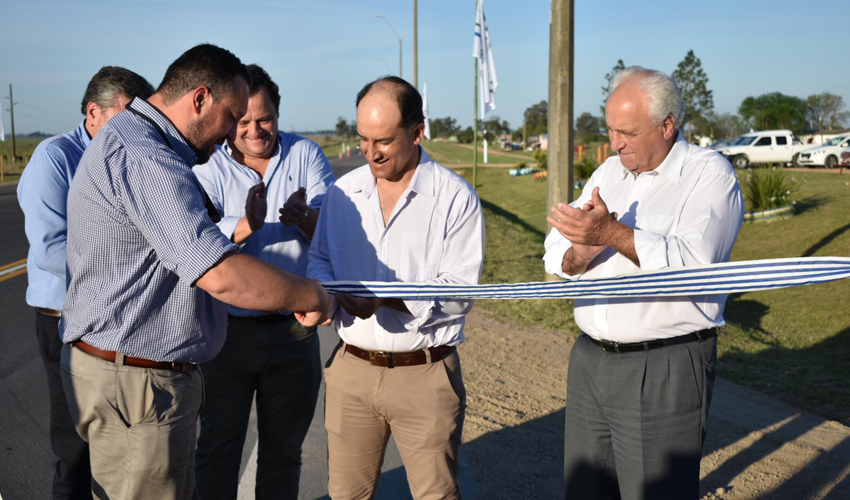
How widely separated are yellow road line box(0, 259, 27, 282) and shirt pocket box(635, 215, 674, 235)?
1074 centimetres

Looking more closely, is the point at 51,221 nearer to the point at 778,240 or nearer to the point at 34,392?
the point at 34,392

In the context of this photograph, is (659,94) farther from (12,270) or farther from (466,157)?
(466,157)

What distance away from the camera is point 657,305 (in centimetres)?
312

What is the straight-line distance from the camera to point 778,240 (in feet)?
46.3

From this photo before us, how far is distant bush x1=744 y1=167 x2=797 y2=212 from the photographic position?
53.1ft

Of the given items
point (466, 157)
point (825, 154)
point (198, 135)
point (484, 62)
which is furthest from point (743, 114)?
point (198, 135)

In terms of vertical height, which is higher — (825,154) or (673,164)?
(825,154)

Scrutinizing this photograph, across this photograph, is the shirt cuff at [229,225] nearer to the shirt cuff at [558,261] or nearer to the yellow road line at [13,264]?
the shirt cuff at [558,261]

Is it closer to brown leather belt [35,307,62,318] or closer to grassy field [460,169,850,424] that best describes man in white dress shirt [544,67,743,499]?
brown leather belt [35,307,62,318]

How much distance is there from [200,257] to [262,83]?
1722mm

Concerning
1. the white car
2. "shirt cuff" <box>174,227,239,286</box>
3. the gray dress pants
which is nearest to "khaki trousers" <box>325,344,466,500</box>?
the gray dress pants

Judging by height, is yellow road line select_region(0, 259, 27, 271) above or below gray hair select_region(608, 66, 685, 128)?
below

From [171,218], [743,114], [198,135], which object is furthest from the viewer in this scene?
[743,114]

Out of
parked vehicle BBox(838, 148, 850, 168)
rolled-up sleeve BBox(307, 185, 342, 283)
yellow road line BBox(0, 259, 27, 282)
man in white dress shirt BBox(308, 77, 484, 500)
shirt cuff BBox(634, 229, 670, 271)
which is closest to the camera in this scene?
shirt cuff BBox(634, 229, 670, 271)
